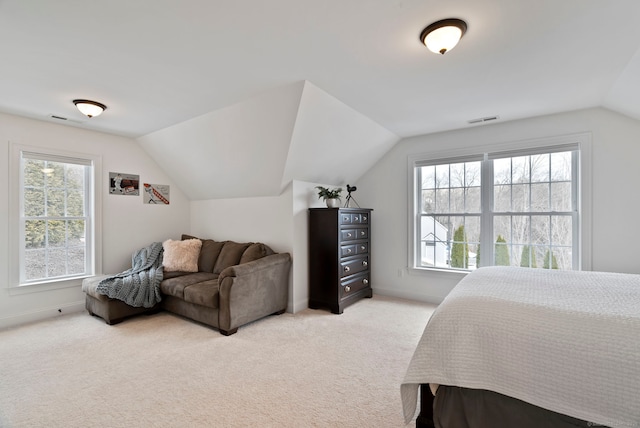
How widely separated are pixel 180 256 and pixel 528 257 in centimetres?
449

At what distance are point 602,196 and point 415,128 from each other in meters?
2.15

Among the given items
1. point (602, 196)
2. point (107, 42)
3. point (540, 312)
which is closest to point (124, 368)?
point (107, 42)

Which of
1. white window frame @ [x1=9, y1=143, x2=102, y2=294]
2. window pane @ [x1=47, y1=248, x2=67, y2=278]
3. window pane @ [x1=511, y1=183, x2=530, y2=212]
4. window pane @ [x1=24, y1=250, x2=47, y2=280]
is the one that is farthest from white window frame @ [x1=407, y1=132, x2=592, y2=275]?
window pane @ [x1=24, y1=250, x2=47, y2=280]

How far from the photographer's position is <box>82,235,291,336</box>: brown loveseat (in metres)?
3.09

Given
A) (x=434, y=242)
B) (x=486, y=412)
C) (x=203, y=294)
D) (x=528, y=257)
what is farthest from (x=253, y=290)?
(x=528, y=257)

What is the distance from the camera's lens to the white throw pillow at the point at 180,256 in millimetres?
3988

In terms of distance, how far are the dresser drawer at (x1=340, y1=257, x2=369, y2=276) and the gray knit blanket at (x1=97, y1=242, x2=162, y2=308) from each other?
229 cm

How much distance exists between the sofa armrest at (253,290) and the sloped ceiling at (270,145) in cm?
100

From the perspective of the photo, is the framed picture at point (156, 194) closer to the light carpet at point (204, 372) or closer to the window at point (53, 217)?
the window at point (53, 217)

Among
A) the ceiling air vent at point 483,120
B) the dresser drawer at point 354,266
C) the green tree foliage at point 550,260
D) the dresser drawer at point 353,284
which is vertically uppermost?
the ceiling air vent at point 483,120

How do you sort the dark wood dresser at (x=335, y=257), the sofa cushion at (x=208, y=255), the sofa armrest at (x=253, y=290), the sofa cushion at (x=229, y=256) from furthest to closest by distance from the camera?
the sofa cushion at (x=208, y=255) → the sofa cushion at (x=229, y=256) → the dark wood dresser at (x=335, y=257) → the sofa armrest at (x=253, y=290)

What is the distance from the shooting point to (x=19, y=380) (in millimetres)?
2211

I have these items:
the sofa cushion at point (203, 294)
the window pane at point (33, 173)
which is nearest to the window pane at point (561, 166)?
the sofa cushion at point (203, 294)

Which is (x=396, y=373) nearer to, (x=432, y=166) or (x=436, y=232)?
(x=436, y=232)
